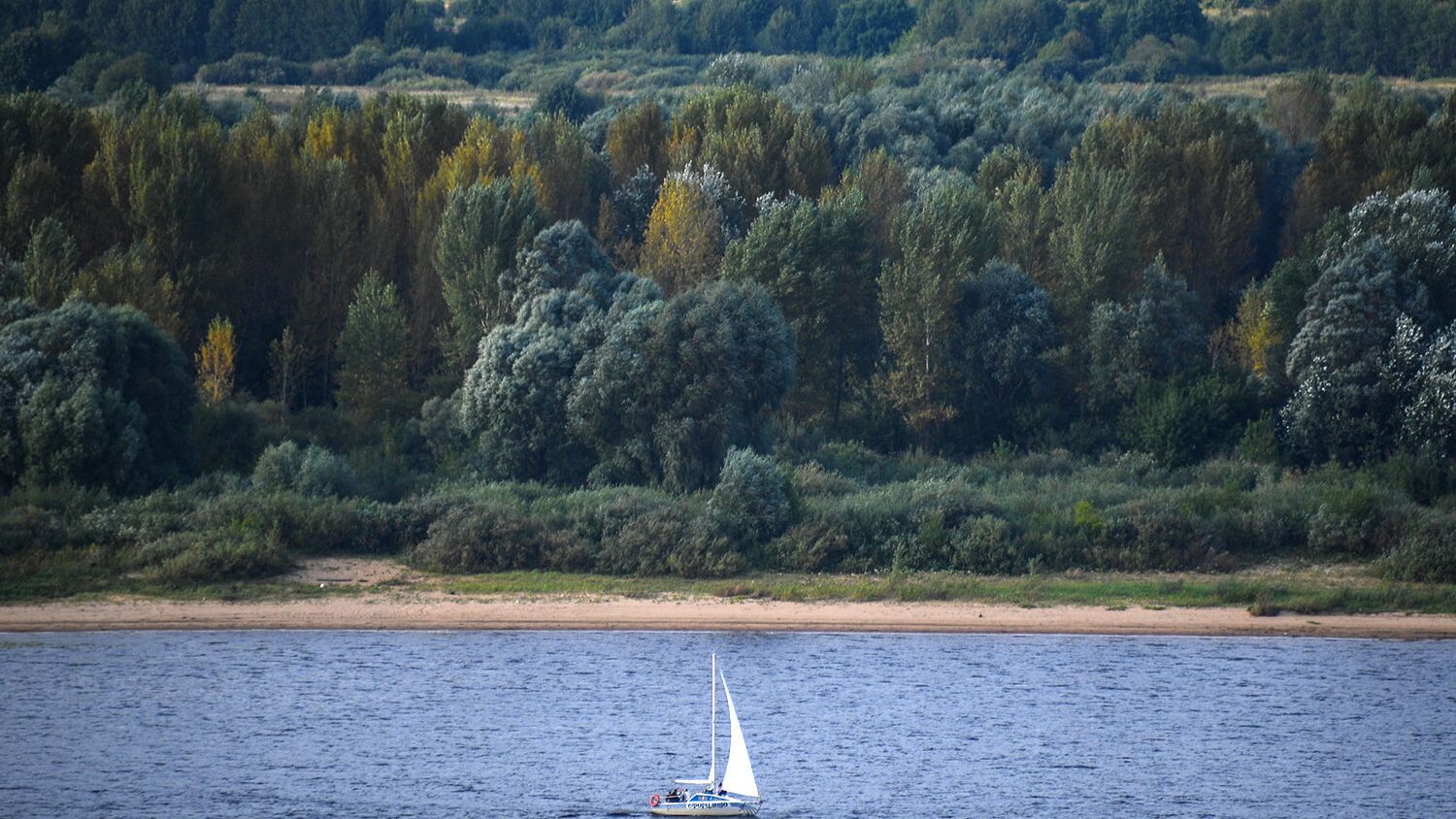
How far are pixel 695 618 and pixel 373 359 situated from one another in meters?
17.2

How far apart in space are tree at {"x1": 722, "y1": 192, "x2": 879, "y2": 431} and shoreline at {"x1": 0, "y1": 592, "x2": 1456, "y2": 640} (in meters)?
15.7

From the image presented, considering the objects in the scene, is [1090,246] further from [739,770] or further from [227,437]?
[739,770]

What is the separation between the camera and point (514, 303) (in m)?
48.3

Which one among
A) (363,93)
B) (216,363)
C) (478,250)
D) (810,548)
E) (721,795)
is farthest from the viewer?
(363,93)

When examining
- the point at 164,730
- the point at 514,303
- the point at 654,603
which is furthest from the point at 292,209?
the point at 164,730

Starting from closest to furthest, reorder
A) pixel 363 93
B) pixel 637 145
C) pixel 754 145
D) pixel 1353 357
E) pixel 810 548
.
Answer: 1. pixel 810 548
2. pixel 1353 357
3. pixel 754 145
4. pixel 637 145
5. pixel 363 93

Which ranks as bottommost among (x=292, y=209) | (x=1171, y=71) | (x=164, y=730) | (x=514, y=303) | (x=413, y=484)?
(x=164, y=730)

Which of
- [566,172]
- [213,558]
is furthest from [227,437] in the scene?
[566,172]

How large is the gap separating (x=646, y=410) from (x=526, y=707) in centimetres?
1441

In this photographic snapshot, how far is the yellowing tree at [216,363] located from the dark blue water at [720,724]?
14.1 m

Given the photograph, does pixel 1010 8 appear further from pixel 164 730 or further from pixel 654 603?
pixel 164 730

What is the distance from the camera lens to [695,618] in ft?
116

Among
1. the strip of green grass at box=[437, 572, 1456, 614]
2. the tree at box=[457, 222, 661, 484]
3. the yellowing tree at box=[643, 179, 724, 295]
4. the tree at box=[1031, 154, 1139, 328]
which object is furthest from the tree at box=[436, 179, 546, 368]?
the tree at box=[1031, 154, 1139, 328]

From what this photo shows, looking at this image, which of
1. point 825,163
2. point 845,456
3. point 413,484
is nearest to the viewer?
point 413,484
